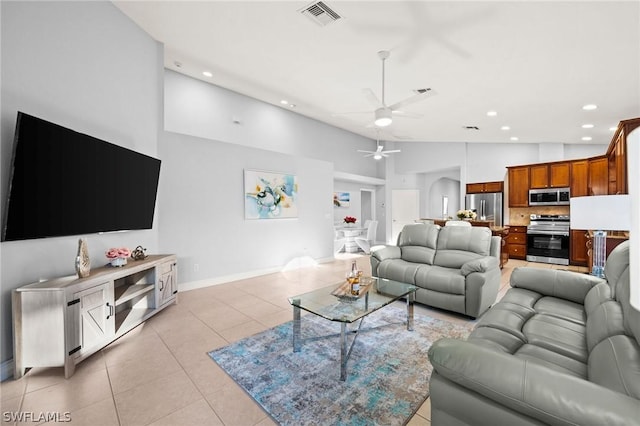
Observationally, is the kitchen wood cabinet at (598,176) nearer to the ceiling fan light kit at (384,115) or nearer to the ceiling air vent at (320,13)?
the ceiling fan light kit at (384,115)

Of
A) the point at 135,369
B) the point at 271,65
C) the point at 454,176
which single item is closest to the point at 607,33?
the point at 271,65

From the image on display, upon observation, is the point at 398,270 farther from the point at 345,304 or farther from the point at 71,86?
the point at 71,86

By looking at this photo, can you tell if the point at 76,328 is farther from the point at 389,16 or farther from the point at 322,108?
the point at 322,108

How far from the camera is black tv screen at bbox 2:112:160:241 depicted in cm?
213

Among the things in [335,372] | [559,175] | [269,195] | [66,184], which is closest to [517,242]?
[559,175]

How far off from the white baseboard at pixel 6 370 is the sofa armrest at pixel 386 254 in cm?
386

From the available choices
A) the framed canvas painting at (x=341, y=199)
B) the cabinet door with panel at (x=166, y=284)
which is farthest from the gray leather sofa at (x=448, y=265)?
the framed canvas painting at (x=341, y=199)

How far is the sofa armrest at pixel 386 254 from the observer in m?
4.08

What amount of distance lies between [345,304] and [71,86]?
11.2ft

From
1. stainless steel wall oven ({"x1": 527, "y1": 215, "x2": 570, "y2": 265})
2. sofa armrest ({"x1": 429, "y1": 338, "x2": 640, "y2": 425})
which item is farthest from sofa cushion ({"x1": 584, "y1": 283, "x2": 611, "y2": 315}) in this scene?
stainless steel wall oven ({"x1": 527, "y1": 215, "x2": 570, "y2": 265})

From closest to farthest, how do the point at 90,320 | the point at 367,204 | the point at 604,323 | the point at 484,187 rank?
the point at 604,323 < the point at 90,320 < the point at 484,187 < the point at 367,204

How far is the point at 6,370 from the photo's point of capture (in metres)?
2.16

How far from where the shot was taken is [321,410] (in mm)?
1826

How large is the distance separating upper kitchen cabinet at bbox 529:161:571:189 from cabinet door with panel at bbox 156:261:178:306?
7836mm
